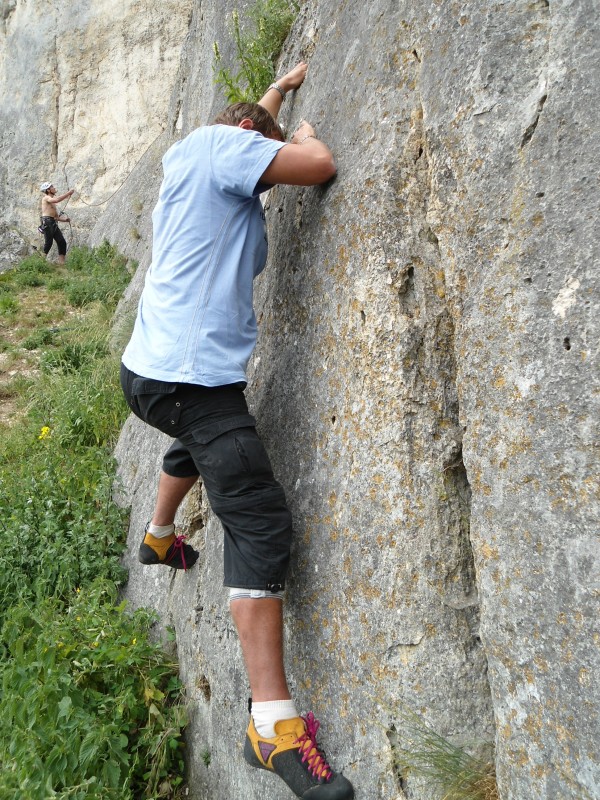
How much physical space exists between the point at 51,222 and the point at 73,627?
11.6 meters

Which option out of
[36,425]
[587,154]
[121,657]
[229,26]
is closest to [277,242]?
[587,154]

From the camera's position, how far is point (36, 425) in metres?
5.60

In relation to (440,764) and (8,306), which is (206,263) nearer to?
(440,764)

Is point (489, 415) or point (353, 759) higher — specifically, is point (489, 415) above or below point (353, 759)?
above

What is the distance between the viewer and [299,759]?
2.08m

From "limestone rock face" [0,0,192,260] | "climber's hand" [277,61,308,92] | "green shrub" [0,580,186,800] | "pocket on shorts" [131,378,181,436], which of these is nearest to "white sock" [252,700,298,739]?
"green shrub" [0,580,186,800]

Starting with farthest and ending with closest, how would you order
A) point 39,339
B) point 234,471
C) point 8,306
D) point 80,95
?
point 80,95 < point 8,306 < point 39,339 < point 234,471

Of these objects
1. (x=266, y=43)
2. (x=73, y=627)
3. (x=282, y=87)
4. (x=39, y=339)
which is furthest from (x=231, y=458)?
(x=39, y=339)

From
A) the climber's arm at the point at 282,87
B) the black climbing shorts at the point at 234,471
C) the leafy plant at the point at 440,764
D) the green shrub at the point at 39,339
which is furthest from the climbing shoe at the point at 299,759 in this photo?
the green shrub at the point at 39,339

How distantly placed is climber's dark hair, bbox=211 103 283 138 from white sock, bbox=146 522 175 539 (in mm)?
1804

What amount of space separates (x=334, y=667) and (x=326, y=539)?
0.41m

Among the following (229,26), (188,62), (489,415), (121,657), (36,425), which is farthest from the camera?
(188,62)

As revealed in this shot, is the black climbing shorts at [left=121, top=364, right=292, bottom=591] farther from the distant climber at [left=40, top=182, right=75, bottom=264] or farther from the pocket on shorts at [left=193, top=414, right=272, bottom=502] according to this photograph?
the distant climber at [left=40, top=182, right=75, bottom=264]

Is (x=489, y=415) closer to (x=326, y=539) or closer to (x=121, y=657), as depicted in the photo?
(x=326, y=539)
